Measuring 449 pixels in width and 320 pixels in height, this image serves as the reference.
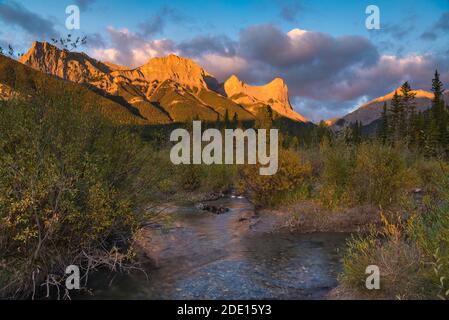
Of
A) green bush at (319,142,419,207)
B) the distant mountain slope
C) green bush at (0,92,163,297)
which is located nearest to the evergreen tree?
green bush at (319,142,419,207)

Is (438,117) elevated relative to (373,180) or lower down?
elevated

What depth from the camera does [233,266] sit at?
14.0 meters

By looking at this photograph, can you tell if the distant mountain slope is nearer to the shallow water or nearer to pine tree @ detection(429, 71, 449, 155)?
the shallow water

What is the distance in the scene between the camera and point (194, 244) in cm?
1755

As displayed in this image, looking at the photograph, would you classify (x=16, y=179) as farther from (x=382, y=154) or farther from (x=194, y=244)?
(x=382, y=154)

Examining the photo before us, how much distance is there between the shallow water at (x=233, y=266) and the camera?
1148 centimetres

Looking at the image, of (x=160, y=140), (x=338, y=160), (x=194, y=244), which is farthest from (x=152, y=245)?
(x=338, y=160)

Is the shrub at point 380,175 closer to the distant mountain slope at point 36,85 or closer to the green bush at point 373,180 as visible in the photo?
the green bush at point 373,180

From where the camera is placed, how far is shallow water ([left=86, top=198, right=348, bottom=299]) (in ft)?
37.7

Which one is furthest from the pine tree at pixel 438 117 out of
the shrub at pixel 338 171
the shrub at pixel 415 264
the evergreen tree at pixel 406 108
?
the shrub at pixel 415 264

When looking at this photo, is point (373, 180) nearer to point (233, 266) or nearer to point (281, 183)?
point (281, 183)

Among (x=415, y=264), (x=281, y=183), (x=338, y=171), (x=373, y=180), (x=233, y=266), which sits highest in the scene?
(x=338, y=171)

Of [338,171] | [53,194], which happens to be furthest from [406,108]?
[53,194]
